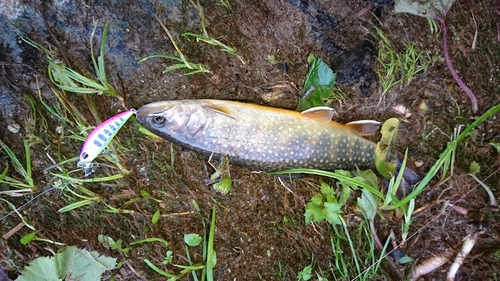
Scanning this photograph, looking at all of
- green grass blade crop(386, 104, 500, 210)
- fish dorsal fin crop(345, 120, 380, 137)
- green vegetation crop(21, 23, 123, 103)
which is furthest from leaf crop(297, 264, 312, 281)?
green vegetation crop(21, 23, 123, 103)

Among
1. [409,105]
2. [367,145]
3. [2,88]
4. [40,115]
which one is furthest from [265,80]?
[2,88]

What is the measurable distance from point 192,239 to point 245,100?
3.44ft

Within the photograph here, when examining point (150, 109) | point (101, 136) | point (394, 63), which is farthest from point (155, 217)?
point (394, 63)

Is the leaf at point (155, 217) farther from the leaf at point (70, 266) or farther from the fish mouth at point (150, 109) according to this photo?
the fish mouth at point (150, 109)

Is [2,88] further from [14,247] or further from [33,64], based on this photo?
[14,247]

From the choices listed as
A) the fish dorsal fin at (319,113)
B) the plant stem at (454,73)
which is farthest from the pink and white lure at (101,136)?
the plant stem at (454,73)

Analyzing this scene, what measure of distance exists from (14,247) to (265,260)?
1.75 meters

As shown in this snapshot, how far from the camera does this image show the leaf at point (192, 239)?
266 cm

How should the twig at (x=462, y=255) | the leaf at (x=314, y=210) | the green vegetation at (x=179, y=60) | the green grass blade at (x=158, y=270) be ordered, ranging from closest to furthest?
1. the green vegetation at (x=179, y=60)
2. the green grass blade at (x=158, y=270)
3. the leaf at (x=314, y=210)
4. the twig at (x=462, y=255)

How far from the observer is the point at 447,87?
2.91 m

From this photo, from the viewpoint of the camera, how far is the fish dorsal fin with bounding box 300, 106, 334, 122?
2.57 metres

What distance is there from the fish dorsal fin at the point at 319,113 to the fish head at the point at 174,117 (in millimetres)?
698

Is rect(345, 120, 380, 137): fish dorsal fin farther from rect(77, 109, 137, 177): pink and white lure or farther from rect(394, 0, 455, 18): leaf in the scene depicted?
rect(77, 109, 137, 177): pink and white lure

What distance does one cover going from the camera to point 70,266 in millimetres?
2543
